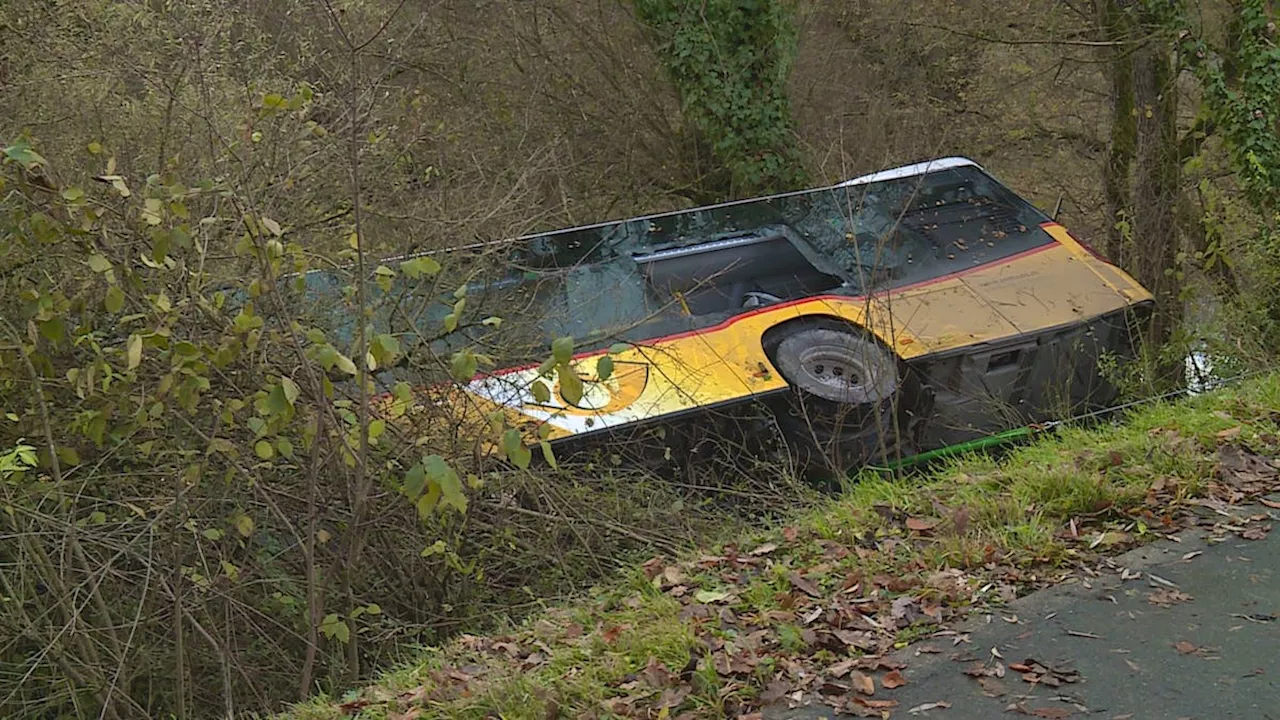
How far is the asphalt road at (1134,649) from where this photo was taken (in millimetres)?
3307

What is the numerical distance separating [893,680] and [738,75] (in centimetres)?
995

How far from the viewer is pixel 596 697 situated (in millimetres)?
3590

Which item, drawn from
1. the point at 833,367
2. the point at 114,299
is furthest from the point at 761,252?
the point at 114,299

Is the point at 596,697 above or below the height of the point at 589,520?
above

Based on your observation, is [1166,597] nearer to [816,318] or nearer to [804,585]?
[804,585]

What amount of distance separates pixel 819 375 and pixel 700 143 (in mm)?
6848

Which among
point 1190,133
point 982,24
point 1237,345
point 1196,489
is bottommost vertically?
point 1237,345

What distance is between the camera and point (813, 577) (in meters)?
4.39

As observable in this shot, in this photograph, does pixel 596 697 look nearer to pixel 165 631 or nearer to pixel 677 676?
pixel 677 676

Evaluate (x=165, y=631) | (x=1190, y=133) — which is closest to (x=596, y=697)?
(x=165, y=631)

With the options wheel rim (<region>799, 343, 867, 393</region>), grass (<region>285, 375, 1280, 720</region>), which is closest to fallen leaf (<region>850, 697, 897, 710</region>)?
grass (<region>285, 375, 1280, 720</region>)

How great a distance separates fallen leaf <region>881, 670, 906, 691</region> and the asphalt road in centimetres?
2

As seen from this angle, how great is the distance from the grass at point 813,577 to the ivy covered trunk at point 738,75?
305 inches

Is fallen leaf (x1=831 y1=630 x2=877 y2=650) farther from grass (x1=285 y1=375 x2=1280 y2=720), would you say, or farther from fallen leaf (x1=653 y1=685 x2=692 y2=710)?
fallen leaf (x1=653 y1=685 x2=692 y2=710)
